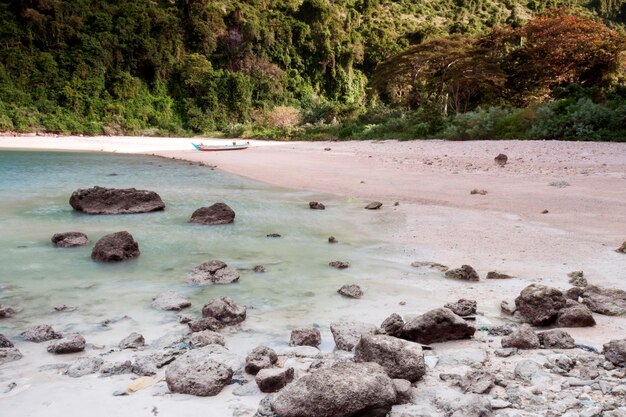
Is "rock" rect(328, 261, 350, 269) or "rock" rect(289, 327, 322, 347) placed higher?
"rock" rect(289, 327, 322, 347)

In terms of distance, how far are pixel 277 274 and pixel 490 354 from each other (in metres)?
2.65

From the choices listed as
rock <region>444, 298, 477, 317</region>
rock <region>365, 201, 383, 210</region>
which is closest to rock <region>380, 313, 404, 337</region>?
rock <region>444, 298, 477, 317</region>

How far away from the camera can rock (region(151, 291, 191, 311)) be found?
4285mm

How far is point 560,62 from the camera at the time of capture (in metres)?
26.2

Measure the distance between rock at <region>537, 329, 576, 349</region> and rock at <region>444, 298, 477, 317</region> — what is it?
628 millimetres

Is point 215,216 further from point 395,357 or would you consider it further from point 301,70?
point 301,70

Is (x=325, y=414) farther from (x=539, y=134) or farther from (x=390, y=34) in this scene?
(x=390, y=34)

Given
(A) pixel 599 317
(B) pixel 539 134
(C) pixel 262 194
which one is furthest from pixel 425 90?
(A) pixel 599 317

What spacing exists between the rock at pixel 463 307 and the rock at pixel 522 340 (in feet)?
1.75

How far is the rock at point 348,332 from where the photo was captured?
3.41 meters

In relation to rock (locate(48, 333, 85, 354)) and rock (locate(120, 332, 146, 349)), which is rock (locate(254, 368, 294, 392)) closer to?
rock (locate(120, 332, 146, 349))

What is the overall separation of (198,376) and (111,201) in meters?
7.23

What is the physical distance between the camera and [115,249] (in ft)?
19.6

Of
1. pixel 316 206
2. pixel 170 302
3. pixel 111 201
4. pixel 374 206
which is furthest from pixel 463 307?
pixel 111 201
